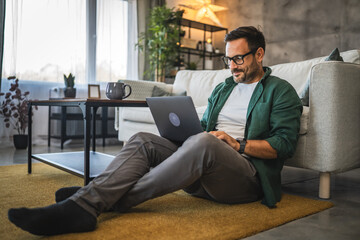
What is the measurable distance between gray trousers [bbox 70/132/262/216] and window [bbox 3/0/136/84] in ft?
10.4

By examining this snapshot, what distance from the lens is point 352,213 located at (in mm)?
1459

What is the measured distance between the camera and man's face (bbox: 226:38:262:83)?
1.55 m

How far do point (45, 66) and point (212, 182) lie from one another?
11.2 ft

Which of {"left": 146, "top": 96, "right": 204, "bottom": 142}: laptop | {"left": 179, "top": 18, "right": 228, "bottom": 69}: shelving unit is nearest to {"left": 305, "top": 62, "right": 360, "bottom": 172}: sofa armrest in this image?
{"left": 146, "top": 96, "right": 204, "bottom": 142}: laptop

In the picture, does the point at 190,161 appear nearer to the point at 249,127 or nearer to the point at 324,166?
the point at 249,127

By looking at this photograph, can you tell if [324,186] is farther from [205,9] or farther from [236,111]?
[205,9]

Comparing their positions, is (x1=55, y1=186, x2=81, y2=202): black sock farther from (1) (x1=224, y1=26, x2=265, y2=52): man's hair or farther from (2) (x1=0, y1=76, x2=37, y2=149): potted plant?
(2) (x1=0, y1=76, x2=37, y2=149): potted plant

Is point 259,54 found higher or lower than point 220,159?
higher

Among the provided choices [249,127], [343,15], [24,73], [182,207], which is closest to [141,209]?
[182,207]

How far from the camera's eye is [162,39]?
15.4 ft

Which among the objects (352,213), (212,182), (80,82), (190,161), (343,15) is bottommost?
(352,213)

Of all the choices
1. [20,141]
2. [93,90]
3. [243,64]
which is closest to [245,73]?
A: [243,64]

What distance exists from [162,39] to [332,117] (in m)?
3.38

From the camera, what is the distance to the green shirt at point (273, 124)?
1.42m
